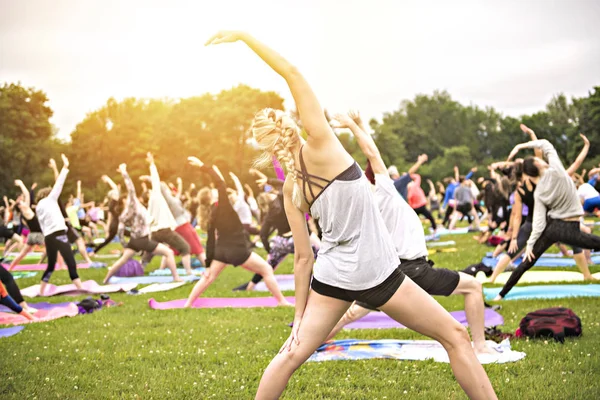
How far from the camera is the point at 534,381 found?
15.2 ft

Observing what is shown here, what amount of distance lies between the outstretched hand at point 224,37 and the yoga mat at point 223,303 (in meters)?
6.39

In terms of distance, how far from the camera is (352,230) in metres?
3.29

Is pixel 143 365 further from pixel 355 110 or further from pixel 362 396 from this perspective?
pixel 355 110

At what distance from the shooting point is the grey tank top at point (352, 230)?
3.27 metres

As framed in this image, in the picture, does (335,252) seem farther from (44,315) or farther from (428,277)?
(44,315)

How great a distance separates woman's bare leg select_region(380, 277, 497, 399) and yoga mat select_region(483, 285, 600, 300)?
537cm

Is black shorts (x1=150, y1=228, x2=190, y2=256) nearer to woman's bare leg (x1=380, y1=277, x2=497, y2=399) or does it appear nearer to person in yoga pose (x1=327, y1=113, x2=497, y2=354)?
person in yoga pose (x1=327, y1=113, x2=497, y2=354)

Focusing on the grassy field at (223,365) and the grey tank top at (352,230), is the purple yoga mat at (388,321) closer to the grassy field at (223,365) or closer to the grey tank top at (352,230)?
the grassy field at (223,365)

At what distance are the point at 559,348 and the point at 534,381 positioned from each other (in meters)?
1.12

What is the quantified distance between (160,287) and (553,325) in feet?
24.8

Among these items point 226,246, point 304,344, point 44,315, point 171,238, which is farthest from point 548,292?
point 171,238

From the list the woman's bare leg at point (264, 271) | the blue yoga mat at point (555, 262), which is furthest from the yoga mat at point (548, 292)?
the woman's bare leg at point (264, 271)

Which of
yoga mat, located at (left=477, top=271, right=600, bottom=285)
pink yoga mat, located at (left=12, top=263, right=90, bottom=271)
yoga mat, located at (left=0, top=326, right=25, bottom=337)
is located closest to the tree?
pink yoga mat, located at (left=12, top=263, right=90, bottom=271)

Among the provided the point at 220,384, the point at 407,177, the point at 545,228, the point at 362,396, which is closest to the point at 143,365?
the point at 220,384
